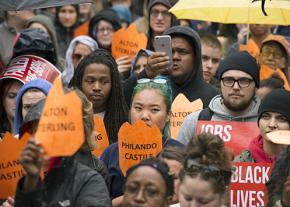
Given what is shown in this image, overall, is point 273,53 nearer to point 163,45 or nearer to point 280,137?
point 163,45

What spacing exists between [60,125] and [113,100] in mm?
3410

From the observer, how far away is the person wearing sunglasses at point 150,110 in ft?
27.1

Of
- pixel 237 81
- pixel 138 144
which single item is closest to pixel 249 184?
pixel 138 144

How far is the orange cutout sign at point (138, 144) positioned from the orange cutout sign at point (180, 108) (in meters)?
1.50

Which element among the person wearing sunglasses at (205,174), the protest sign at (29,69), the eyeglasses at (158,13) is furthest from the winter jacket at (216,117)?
the eyeglasses at (158,13)

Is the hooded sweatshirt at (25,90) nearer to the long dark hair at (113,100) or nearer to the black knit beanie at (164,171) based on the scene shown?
the long dark hair at (113,100)

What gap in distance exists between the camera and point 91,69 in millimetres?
9469

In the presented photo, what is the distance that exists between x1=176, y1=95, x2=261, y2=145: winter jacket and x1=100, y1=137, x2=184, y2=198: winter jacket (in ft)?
2.27

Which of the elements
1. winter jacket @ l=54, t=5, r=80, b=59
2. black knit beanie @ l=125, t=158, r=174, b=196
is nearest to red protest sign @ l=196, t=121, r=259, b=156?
black knit beanie @ l=125, t=158, r=174, b=196

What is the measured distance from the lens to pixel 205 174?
22.6ft

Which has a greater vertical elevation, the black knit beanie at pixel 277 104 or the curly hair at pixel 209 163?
the black knit beanie at pixel 277 104

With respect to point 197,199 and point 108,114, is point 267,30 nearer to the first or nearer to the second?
point 108,114

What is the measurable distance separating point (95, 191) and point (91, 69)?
2834 millimetres

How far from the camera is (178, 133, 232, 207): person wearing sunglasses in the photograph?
6797mm
